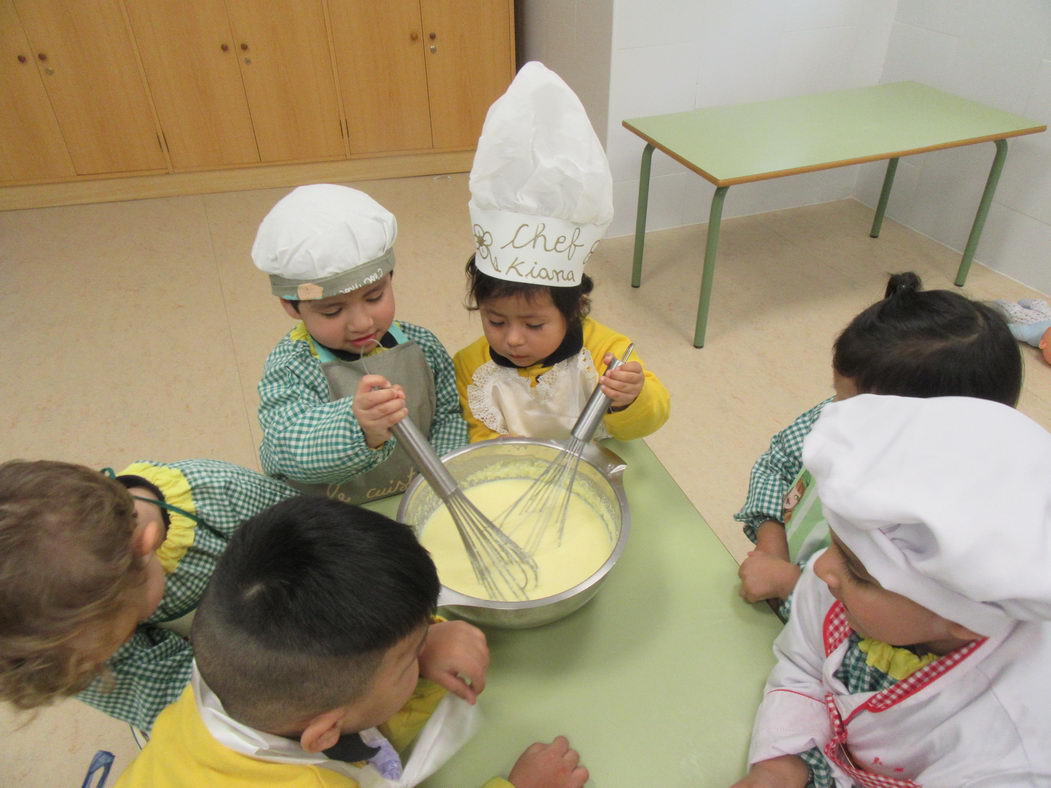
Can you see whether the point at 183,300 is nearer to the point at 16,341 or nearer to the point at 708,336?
the point at 16,341

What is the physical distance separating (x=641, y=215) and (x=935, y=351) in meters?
1.78

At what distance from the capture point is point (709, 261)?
6.90 feet

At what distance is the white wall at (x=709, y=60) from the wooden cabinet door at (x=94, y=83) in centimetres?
207

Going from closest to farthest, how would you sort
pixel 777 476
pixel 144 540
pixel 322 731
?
pixel 322 731 → pixel 144 540 → pixel 777 476

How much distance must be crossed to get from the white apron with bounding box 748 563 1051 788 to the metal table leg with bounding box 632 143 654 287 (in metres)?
1.90

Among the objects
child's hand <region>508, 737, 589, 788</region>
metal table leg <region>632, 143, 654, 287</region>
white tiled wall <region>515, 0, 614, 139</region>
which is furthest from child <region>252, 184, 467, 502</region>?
white tiled wall <region>515, 0, 614, 139</region>

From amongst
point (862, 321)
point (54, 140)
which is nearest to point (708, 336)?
point (862, 321)

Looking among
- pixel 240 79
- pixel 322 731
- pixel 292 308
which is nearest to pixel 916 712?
pixel 322 731

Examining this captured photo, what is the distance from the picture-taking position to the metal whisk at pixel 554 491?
767 millimetres

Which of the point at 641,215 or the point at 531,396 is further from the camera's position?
the point at 641,215

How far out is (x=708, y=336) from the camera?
7.63ft

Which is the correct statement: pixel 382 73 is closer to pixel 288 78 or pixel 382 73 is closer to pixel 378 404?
pixel 288 78

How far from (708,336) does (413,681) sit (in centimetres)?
191

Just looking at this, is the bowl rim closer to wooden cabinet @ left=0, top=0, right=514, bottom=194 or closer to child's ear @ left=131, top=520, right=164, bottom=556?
child's ear @ left=131, top=520, right=164, bottom=556
